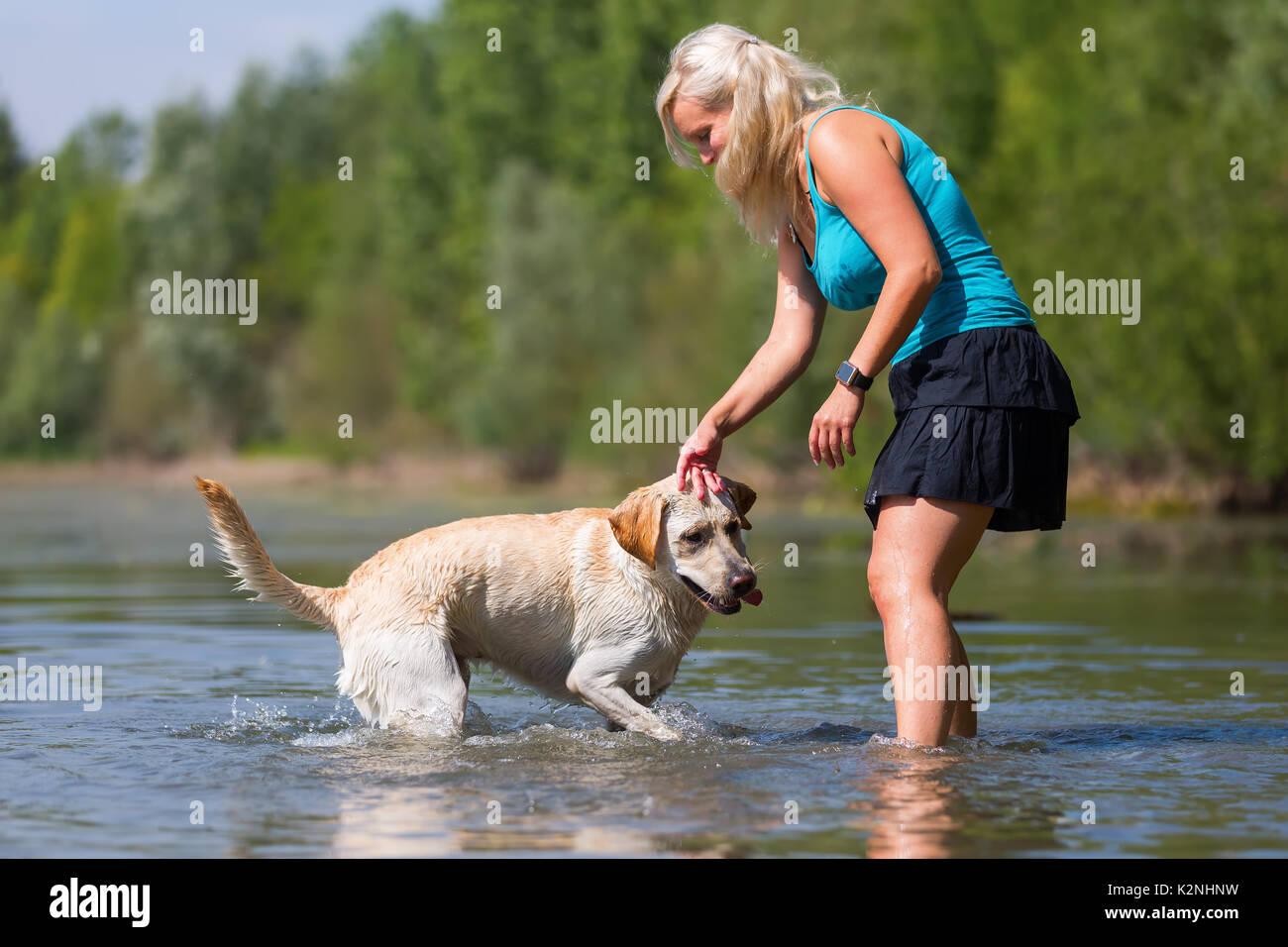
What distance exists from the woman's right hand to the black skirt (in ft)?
2.63

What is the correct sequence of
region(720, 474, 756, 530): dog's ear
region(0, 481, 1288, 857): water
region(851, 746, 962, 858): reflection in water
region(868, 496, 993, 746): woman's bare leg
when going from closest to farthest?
region(851, 746, 962, 858): reflection in water
region(0, 481, 1288, 857): water
region(868, 496, 993, 746): woman's bare leg
region(720, 474, 756, 530): dog's ear

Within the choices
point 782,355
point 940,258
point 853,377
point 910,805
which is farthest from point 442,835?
point 940,258

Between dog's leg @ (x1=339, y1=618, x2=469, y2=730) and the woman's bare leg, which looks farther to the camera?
dog's leg @ (x1=339, y1=618, x2=469, y2=730)

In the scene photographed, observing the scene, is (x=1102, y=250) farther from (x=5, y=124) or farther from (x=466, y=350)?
(x=5, y=124)

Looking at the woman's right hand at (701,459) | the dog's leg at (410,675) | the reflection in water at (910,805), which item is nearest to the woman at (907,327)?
the reflection in water at (910,805)

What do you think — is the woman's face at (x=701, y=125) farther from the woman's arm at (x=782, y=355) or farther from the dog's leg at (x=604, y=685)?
the dog's leg at (x=604, y=685)

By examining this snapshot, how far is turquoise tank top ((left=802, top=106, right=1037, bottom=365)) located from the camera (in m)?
5.68

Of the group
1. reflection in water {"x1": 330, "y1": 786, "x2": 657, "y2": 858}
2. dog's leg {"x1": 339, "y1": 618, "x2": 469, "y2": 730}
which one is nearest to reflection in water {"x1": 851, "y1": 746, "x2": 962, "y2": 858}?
reflection in water {"x1": 330, "y1": 786, "x2": 657, "y2": 858}

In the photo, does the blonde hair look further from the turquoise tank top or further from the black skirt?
the black skirt

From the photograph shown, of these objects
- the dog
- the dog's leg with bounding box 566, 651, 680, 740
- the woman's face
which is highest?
the woman's face

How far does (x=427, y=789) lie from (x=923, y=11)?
40.7 m

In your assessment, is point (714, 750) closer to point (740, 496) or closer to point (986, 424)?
point (740, 496)

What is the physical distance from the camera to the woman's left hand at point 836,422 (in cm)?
554
